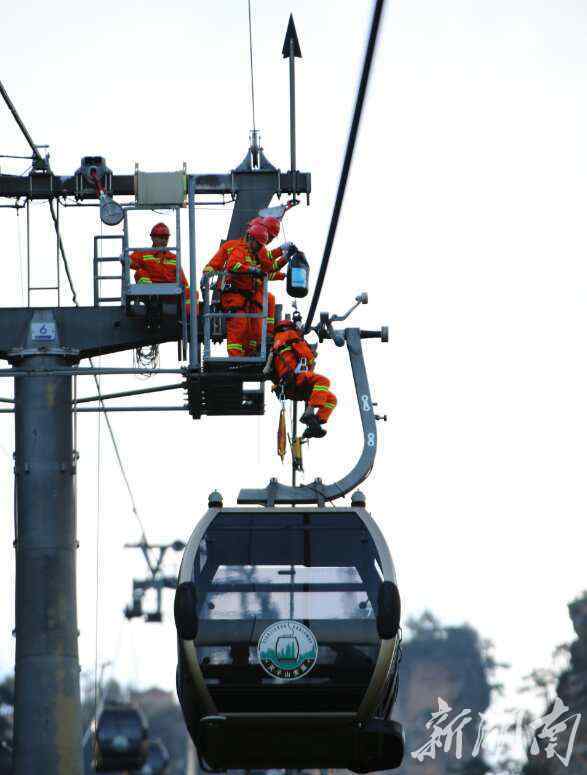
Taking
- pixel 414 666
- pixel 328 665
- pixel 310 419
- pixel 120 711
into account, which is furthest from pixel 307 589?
pixel 414 666

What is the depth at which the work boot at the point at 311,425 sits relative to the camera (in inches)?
720

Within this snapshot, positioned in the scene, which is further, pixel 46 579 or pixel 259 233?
pixel 46 579

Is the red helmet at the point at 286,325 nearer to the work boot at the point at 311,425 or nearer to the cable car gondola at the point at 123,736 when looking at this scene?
the work boot at the point at 311,425

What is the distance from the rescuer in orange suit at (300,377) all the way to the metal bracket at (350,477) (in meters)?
0.29

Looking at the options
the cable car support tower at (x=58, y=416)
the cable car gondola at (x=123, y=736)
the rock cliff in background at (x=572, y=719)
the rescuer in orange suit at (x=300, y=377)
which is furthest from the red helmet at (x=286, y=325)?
the rock cliff in background at (x=572, y=719)

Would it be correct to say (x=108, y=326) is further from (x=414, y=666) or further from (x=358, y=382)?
(x=414, y=666)

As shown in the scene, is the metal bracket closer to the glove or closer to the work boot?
the work boot

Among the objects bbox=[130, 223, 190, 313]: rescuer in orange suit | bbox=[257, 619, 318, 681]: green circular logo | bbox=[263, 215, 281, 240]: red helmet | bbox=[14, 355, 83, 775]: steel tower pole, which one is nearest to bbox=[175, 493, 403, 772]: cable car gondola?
bbox=[257, 619, 318, 681]: green circular logo

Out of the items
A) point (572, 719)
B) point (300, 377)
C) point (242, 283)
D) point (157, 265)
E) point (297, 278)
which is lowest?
point (572, 719)

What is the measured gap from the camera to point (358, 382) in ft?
60.8

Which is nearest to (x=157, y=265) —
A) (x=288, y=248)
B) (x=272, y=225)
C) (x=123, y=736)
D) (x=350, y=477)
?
(x=272, y=225)

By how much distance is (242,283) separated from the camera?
65.2 feet

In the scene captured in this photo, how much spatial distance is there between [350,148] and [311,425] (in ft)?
11.4

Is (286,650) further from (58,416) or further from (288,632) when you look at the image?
(58,416)
